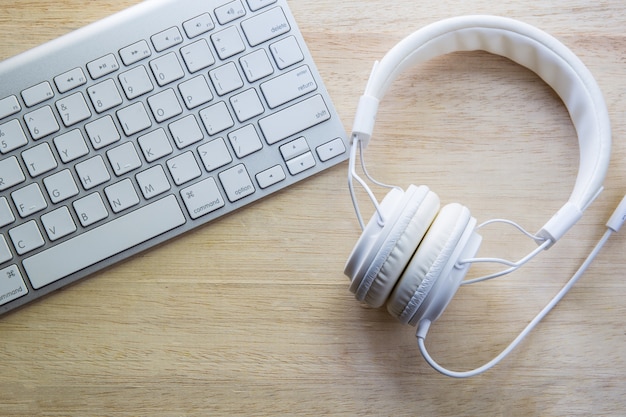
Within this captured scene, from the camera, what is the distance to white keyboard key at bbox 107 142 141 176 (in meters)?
0.67

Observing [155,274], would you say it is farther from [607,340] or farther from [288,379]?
[607,340]

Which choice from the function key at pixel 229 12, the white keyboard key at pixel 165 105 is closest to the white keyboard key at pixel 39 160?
the white keyboard key at pixel 165 105

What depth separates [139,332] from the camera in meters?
0.68

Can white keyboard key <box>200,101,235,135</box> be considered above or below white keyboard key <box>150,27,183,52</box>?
below

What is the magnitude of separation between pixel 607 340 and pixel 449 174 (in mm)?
228

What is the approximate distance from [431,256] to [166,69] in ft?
1.04

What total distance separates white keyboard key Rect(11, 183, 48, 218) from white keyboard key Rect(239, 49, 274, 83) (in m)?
0.23

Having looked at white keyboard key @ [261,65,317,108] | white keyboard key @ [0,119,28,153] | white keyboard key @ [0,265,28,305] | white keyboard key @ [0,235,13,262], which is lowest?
white keyboard key @ [0,265,28,305]

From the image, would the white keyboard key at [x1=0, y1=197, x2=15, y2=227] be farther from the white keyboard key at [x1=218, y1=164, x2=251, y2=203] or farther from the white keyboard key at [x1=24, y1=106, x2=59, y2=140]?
the white keyboard key at [x1=218, y1=164, x2=251, y2=203]

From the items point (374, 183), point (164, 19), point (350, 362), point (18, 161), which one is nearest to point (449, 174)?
point (374, 183)

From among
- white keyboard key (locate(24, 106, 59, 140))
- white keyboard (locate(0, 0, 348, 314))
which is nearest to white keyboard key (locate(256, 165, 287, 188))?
white keyboard (locate(0, 0, 348, 314))

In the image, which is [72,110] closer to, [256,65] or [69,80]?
[69,80]

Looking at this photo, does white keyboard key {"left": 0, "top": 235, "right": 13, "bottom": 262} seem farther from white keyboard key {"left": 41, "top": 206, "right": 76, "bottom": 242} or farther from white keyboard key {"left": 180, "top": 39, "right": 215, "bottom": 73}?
white keyboard key {"left": 180, "top": 39, "right": 215, "bottom": 73}

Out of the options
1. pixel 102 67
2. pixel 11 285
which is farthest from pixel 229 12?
pixel 11 285
